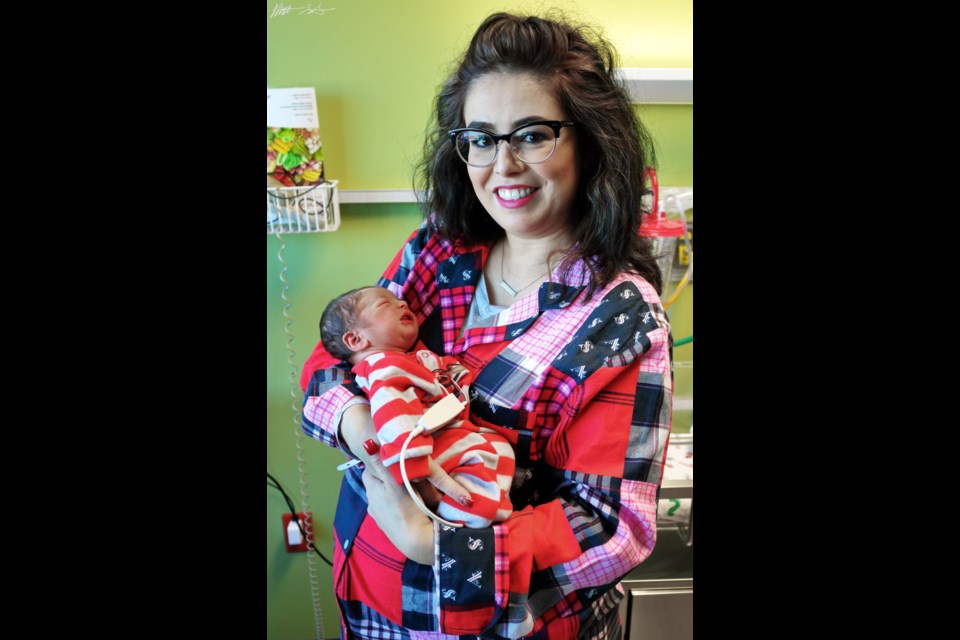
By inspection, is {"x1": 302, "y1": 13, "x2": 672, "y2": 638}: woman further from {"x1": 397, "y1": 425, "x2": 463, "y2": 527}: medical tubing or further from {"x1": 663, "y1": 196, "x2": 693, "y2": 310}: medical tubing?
{"x1": 663, "y1": 196, "x2": 693, "y2": 310}: medical tubing

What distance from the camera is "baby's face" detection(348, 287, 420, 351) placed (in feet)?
3.66

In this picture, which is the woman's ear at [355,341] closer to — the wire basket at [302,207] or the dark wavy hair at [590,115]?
the dark wavy hair at [590,115]

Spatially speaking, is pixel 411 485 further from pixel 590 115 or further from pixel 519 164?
pixel 590 115

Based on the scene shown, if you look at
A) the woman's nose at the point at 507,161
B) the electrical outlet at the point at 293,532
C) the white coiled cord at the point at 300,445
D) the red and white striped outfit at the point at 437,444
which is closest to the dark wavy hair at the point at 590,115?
the woman's nose at the point at 507,161

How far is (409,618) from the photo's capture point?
973 mm

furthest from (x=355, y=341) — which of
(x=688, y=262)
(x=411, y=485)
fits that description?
(x=688, y=262)

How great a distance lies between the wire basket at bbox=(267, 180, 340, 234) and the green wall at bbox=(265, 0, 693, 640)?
10cm

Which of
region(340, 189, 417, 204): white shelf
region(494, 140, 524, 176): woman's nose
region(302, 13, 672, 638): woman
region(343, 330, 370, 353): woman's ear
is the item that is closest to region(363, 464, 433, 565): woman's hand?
region(302, 13, 672, 638): woman

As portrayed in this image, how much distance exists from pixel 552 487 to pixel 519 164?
1.77 feet

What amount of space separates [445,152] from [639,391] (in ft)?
2.04

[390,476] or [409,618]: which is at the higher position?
[390,476]

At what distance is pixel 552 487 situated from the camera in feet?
3.31
